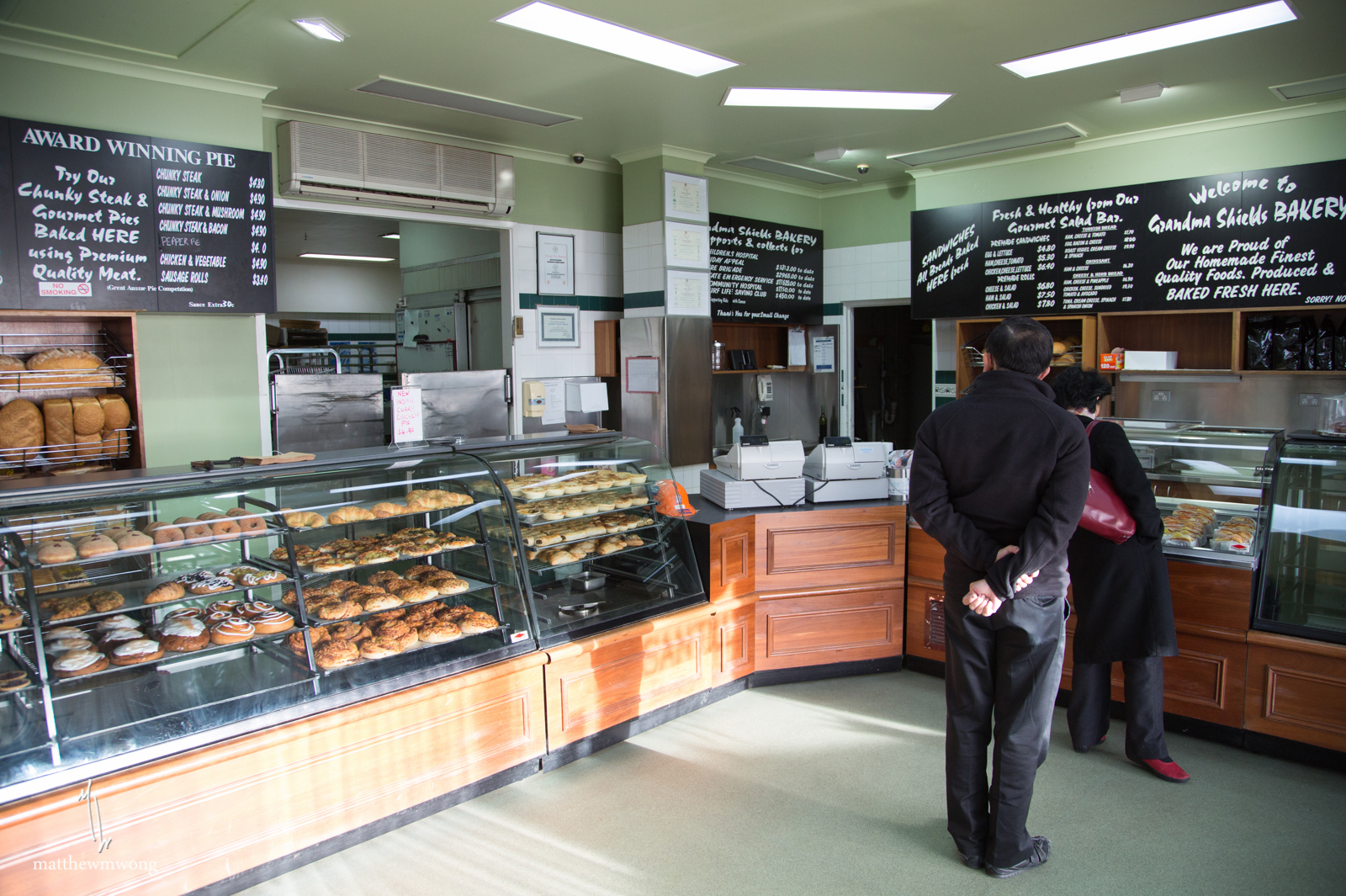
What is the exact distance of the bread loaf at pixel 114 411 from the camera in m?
3.94

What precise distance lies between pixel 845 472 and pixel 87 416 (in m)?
3.64

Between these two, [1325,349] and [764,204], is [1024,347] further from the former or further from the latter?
[764,204]

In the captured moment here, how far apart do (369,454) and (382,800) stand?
3.99 ft

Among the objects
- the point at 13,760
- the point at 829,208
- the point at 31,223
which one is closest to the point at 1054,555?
the point at 13,760

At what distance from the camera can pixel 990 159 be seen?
6.16 meters

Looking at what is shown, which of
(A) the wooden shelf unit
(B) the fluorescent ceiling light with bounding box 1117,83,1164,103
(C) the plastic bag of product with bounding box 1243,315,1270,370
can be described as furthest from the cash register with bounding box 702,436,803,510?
(C) the plastic bag of product with bounding box 1243,315,1270,370

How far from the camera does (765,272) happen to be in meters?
7.02

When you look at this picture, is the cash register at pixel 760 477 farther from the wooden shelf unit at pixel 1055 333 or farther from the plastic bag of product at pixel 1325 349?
the plastic bag of product at pixel 1325 349

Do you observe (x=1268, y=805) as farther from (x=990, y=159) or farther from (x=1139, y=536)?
(x=990, y=159)

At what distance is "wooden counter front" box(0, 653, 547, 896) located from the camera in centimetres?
214

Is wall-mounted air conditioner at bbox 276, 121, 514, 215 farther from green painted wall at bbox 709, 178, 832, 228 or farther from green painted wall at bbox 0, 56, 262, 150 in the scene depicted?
green painted wall at bbox 709, 178, 832, 228

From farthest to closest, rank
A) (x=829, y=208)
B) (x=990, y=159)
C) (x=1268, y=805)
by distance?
1. (x=829, y=208)
2. (x=990, y=159)
3. (x=1268, y=805)

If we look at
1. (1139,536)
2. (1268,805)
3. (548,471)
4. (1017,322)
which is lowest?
(1268,805)

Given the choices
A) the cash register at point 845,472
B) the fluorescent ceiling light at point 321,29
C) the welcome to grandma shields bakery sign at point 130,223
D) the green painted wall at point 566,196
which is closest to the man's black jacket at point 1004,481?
the cash register at point 845,472
